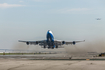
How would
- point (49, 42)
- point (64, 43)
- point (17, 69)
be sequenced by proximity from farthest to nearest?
point (64, 43) < point (49, 42) < point (17, 69)

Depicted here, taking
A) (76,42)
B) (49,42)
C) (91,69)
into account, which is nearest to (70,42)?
(76,42)

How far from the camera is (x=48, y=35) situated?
368 feet

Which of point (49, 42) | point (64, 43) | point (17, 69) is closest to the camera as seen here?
point (17, 69)

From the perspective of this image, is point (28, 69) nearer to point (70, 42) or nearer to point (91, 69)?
point (91, 69)

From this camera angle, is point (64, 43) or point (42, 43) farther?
point (64, 43)

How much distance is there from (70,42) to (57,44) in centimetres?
1047

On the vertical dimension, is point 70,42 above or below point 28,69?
above

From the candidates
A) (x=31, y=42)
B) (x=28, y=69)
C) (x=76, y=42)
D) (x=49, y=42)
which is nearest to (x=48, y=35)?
(x=49, y=42)

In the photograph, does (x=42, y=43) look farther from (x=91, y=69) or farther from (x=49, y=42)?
(x=91, y=69)

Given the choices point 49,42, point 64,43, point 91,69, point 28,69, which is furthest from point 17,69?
point 64,43

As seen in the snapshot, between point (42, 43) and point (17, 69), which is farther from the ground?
point (42, 43)

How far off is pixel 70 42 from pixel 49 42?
17.2 metres

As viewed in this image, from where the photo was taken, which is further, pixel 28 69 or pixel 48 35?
pixel 48 35

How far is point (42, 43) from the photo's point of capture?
112188 millimetres
